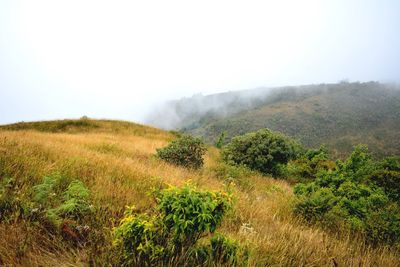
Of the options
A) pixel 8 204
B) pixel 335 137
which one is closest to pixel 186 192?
pixel 8 204

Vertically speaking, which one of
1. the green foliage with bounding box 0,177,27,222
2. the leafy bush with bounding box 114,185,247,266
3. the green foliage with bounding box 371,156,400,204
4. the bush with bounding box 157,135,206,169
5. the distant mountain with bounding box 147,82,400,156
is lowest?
the distant mountain with bounding box 147,82,400,156

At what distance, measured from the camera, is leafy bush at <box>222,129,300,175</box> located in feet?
38.9

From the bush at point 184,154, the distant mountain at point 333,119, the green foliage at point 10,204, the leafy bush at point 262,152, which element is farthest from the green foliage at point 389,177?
the distant mountain at point 333,119

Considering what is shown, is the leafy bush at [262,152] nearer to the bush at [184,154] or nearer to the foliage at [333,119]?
the bush at [184,154]

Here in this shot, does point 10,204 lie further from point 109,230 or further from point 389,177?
point 389,177

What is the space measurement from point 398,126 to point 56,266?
109841mm

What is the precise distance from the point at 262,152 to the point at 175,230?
34.1ft

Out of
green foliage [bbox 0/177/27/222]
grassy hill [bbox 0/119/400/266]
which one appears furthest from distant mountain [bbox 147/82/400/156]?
green foliage [bbox 0/177/27/222]

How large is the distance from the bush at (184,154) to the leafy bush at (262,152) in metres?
2.66

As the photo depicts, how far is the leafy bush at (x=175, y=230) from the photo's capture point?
220cm

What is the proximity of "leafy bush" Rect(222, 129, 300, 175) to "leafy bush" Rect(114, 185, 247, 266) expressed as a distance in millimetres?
9102

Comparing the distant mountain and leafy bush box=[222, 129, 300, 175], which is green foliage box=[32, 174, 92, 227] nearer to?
leafy bush box=[222, 129, 300, 175]

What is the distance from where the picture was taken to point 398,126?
87.4 metres

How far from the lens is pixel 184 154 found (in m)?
8.93
